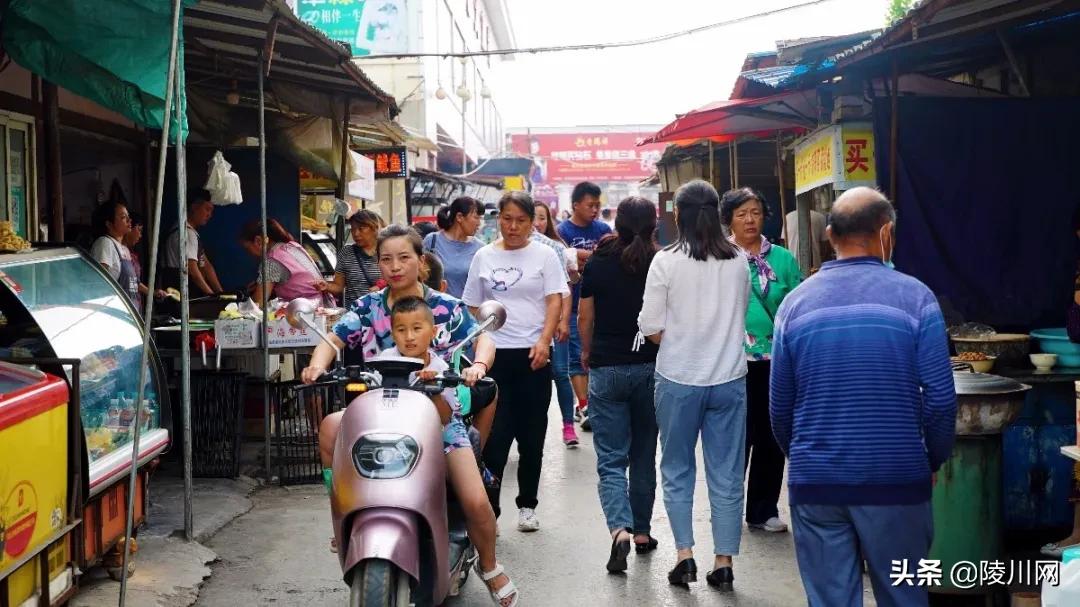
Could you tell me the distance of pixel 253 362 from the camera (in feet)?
30.4

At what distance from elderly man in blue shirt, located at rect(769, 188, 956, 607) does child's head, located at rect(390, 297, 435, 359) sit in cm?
159

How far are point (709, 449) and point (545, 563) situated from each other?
3.73ft

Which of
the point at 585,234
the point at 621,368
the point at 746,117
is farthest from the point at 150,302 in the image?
the point at 746,117

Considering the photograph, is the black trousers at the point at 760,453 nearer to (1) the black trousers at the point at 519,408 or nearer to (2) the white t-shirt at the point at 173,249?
(1) the black trousers at the point at 519,408

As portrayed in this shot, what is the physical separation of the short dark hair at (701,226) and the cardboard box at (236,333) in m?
4.04

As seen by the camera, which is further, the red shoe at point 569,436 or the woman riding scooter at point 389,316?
the red shoe at point 569,436

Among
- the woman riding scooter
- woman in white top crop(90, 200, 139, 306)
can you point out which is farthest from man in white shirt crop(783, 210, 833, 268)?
woman in white top crop(90, 200, 139, 306)

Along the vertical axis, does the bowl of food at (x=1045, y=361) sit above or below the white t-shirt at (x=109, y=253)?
below

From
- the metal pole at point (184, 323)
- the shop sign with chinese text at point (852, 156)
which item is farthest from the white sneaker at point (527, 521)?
the shop sign with chinese text at point (852, 156)

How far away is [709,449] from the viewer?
5.70m

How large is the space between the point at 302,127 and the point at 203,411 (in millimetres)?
Result: 4258

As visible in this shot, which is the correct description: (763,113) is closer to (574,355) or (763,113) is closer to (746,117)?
(746,117)

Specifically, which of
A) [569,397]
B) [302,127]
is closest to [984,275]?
[569,397]

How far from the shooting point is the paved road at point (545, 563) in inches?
217
